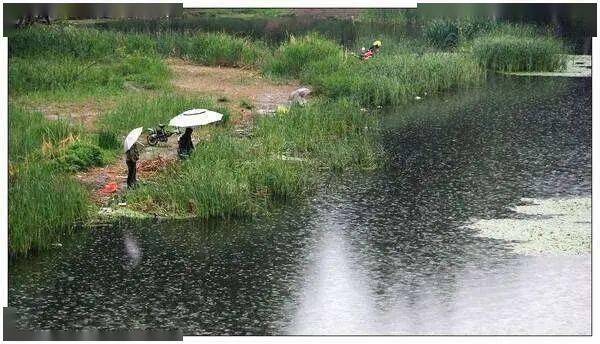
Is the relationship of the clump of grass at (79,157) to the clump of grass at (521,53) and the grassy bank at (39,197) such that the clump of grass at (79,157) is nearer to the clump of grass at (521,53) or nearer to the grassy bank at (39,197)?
the grassy bank at (39,197)

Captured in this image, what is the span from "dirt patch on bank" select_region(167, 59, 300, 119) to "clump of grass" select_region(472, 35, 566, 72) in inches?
226

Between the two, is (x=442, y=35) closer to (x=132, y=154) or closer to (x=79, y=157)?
(x=79, y=157)

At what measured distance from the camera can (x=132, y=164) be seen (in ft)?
58.8

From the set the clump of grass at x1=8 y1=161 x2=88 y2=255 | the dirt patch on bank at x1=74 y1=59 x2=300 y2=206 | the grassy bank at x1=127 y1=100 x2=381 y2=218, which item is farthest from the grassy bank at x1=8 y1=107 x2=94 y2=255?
the grassy bank at x1=127 y1=100 x2=381 y2=218

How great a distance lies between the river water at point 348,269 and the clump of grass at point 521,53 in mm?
10821

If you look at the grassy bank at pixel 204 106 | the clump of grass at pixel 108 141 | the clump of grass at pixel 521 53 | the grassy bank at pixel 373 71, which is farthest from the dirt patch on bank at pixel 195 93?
the clump of grass at pixel 521 53

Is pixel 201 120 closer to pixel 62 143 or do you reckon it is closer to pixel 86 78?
pixel 62 143

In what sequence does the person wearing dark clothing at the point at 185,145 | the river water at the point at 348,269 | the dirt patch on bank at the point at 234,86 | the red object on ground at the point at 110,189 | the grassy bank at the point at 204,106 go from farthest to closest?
1. the dirt patch on bank at the point at 234,86
2. the person wearing dark clothing at the point at 185,145
3. the red object on ground at the point at 110,189
4. the grassy bank at the point at 204,106
5. the river water at the point at 348,269

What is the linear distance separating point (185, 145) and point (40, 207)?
14.0ft

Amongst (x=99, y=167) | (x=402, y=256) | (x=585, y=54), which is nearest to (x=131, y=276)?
(x=402, y=256)

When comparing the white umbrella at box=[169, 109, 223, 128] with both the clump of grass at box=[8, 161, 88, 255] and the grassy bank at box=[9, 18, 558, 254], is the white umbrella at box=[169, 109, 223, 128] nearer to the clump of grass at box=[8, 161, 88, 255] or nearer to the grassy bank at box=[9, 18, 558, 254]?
the grassy bank at box=[9, 18, 558, 254]

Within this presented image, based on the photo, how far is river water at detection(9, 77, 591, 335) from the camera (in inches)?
504

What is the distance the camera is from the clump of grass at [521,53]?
31.6 m

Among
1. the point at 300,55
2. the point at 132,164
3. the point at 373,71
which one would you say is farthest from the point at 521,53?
the point at 132,164
